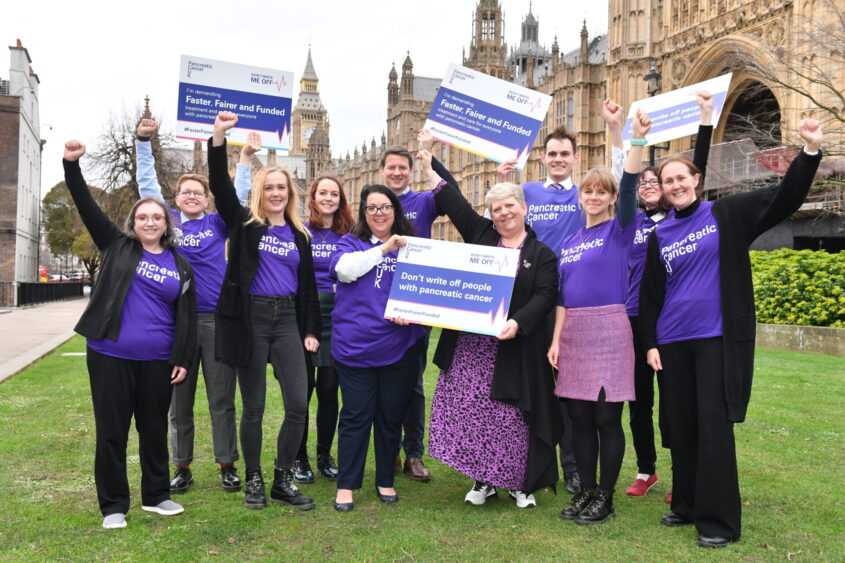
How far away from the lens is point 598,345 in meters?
4.38

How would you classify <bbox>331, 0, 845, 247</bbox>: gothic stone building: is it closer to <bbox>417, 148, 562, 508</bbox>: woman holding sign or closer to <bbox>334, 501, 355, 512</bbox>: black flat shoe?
<bbox>417, 148, 562, 508</bbox>: woman holding sign

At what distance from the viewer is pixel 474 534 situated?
411 cm

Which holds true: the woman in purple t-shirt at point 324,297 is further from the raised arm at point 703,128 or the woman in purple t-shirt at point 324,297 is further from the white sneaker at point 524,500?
the raised arm at point 703,128

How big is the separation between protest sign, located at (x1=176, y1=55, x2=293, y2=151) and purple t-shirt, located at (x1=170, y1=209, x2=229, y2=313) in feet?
2.80

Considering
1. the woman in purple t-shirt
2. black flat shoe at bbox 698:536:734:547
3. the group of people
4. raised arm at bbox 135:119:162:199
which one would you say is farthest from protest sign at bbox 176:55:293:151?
black flat shoe at bbox 698:536:734:547

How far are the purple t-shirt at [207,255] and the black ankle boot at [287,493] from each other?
4.26 ft

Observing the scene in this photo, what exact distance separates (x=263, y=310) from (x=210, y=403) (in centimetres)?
92

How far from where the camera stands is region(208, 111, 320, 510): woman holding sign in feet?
14.9

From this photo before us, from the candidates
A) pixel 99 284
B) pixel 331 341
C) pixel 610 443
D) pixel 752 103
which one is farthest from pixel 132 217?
pixel 752 103

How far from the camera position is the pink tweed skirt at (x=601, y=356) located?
433cm

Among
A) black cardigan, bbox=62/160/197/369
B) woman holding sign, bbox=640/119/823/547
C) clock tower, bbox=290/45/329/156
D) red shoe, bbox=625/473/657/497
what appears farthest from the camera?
clock tower, bbox=290/45/329/156

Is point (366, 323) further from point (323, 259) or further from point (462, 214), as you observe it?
point (462, 214)

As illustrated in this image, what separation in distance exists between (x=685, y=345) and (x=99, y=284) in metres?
3.68

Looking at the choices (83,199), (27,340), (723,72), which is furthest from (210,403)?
(723,72)
